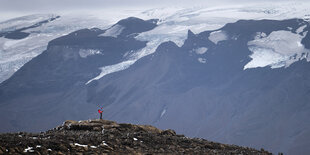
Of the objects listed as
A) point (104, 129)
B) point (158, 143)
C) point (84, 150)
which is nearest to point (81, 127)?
point (104, 129)

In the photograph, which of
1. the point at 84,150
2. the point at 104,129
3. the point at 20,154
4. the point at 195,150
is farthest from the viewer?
the point at 104,129

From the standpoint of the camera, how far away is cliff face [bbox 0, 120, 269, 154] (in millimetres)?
31094

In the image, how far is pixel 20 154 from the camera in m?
29.7

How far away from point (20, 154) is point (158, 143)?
355 inches

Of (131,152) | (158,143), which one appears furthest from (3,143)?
(158,143)

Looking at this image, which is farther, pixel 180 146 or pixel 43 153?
pixel 180 146

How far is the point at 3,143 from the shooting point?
30.6 m

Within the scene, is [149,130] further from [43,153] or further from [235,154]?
[43,153]

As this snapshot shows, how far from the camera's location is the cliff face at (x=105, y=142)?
102 ft

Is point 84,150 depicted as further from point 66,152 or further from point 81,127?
point 81,127

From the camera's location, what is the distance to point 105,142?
3384 centimetres

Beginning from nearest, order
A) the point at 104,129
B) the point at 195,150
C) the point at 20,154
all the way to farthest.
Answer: the point at 20,154 → the point at 195,150 → the point at 104,129

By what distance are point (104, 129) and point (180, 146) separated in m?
5.59

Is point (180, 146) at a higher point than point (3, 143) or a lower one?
lower
